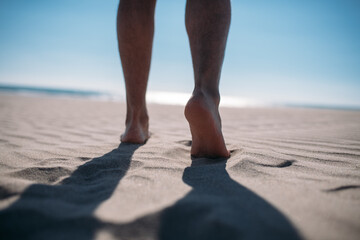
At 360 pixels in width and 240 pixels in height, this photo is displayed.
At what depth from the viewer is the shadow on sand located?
0.53 m

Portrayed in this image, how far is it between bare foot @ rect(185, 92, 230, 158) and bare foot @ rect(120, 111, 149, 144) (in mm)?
478

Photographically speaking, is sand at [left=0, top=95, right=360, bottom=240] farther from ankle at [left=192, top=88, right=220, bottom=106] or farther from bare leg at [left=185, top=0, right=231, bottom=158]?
ankle at [left=192, top=88, right=220, bottom=106]

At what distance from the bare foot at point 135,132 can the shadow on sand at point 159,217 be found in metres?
0.72

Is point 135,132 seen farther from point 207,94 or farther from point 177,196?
point 177,196

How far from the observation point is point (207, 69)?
3.52ft

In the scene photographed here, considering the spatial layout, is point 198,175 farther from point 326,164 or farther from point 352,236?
point 326,164

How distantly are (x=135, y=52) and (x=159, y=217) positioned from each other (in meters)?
1.12

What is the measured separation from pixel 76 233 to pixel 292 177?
0.73m

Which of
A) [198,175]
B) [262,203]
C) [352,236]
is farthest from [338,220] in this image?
[198,175]

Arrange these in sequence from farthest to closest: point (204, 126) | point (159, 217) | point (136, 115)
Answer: point (136, 115) < point (204, 126) < point (159, 217)

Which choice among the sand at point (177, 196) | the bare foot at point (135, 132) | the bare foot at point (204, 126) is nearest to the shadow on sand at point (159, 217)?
the sand at point (177, 196)

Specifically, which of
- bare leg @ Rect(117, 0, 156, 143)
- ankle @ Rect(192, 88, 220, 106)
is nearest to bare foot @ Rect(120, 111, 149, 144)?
bare leg @ Rect(117, 0, 156, 143)

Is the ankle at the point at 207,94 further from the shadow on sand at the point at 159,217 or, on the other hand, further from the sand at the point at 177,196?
the shadow on sand at the point at 159,217

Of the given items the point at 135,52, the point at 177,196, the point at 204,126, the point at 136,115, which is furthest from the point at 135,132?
the point at 177,196
